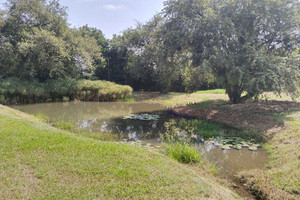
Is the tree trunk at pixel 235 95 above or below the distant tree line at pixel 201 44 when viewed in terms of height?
below

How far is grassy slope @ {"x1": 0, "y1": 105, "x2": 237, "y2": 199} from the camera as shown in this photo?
339cm

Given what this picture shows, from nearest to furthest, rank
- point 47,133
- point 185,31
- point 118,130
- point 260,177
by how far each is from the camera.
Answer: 1. point 260,177
2. point 47,133
3. point 118,130
4. point 185,31

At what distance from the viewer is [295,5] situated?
1138 cm

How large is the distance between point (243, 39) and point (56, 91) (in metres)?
15.5

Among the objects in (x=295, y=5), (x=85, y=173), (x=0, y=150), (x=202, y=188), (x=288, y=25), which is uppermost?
(x=295, y=5)

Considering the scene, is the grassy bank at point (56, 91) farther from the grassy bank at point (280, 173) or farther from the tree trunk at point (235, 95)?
the grassy bank at point (280, 173)

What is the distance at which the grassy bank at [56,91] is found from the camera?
55.3 ft

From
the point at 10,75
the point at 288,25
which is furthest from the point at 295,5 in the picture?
the point at 10,75

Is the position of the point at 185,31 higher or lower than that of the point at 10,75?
higher

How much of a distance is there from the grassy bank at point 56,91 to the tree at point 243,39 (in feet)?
30.1

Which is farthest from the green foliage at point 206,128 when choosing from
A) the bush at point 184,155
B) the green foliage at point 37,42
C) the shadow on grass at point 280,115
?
the green foliage at point 37,42

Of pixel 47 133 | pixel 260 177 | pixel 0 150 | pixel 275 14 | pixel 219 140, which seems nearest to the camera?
pixel 0 150

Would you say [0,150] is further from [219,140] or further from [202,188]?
[219,140]

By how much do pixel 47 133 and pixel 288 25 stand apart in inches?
497
